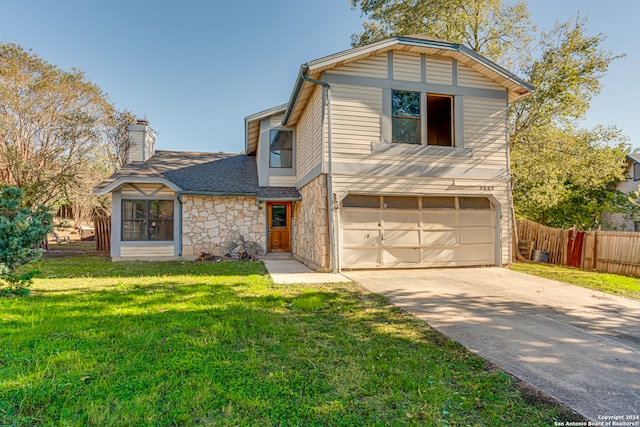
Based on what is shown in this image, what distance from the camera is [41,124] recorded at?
41.1 ft

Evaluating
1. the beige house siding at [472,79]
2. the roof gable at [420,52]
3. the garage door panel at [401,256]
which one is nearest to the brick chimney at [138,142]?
the roof gable at [420,52]

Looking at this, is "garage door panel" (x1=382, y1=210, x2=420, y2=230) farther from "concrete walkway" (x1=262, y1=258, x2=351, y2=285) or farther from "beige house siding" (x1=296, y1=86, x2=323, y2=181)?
"beige house siding" (x1=296, y1=86, x2=323, y2=181)

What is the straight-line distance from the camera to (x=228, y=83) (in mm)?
18484

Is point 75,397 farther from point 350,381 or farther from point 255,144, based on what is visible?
point 255,144

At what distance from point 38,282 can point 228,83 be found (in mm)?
14928

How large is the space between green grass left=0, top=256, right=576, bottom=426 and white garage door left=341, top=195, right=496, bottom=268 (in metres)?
3.47

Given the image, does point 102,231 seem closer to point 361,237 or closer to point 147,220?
point 147,220

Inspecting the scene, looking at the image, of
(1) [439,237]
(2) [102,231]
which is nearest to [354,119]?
(1) [439,237]

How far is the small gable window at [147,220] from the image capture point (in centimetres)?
1096

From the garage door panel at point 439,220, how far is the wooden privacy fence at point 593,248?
4272mm

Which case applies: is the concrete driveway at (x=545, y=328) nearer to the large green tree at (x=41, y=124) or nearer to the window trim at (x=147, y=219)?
the window trim at (x=147, y=219)

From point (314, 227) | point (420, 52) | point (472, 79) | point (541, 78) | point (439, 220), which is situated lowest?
point (314, 227)

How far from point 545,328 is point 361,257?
15.9 feet

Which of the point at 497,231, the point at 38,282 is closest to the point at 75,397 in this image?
the point at 38,282
